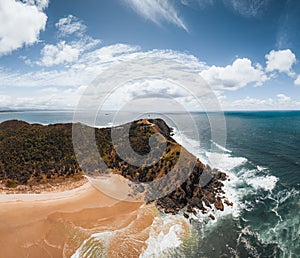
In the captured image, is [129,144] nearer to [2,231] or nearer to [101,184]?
[101,184]

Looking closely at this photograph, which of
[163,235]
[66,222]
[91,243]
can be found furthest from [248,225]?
[66,222]

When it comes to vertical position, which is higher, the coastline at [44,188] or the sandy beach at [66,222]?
the coastline at [44,188]

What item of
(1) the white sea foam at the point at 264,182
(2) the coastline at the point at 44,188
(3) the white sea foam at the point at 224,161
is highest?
(2) the coastline at the point at 44,188

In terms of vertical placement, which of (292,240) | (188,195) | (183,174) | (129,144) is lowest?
(292,240)

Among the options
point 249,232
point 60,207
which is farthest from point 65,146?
point 249,232

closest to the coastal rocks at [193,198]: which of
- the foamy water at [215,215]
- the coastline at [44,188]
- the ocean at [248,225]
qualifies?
the foamy water at [215,215]

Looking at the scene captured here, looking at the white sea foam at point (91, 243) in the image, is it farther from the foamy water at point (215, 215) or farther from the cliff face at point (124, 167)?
the cliff face at point (124, 167)

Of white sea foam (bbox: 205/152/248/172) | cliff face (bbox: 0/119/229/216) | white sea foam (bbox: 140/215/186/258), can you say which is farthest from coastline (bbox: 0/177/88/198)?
white sea foam (bbox: 205/152/248/172)

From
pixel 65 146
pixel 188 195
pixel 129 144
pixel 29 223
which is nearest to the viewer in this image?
pixel 29 223
